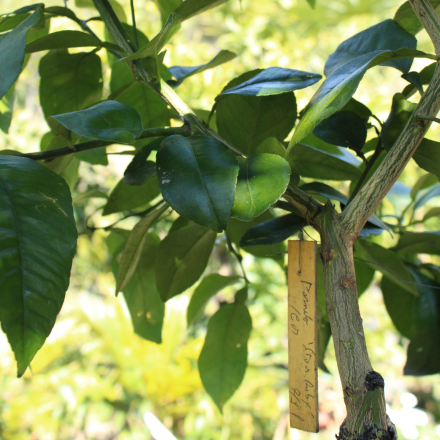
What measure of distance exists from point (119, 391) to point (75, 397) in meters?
0.21

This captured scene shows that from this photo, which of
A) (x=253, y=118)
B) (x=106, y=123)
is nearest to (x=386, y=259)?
(x=253, y=118)

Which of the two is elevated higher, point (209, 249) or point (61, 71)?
point (61, 71)

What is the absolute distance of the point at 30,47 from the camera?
311 mm

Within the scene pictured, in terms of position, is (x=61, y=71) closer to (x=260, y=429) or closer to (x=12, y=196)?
(x=12, y=196)

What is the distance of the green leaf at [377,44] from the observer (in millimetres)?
320

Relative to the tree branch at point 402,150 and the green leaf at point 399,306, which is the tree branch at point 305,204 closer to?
the tree branch at point 402,150

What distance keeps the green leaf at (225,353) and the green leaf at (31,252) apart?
0.24 m

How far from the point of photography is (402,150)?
10.4 inches

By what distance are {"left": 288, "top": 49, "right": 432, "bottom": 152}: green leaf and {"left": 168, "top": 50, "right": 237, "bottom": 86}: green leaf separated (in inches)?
5.5

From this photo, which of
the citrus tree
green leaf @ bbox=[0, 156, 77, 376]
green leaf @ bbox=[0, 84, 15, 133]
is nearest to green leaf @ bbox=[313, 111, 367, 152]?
the citrus tree

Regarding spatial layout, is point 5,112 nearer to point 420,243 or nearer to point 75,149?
point 75,149

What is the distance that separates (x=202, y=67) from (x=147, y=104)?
0.09 meters

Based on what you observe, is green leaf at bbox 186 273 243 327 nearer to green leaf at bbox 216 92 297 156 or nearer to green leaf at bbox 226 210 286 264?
green leaf at bbox 226 210 286 264

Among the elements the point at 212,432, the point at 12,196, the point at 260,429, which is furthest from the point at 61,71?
the point at 260,429
